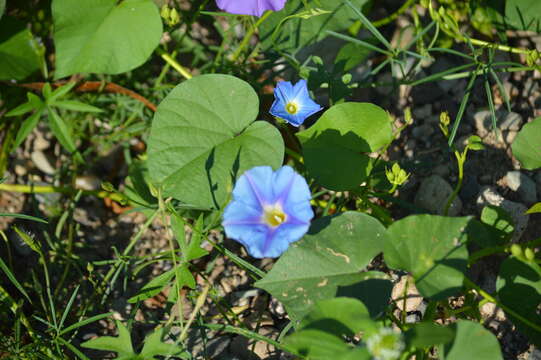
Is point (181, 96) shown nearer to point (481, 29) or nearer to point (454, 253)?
point (454, 253)

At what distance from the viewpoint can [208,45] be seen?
10.5 feet

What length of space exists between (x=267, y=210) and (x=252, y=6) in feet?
3.20

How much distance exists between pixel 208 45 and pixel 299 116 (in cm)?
121

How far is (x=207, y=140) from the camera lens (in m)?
2.19

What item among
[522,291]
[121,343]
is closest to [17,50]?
[121,343]

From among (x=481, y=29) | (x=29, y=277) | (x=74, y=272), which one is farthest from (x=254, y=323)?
(x=481, y=29)

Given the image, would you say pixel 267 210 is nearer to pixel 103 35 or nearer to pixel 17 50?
pixel 103 35

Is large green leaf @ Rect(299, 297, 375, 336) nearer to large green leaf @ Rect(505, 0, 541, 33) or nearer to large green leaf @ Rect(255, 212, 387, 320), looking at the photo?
large green leaf @ Rect(255, 212, 387, 320)

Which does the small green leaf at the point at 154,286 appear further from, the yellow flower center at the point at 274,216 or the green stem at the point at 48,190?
the green stem at the point at 48,190

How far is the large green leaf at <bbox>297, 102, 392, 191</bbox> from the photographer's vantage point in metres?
2.14

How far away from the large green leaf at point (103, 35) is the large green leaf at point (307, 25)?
21.3 inches

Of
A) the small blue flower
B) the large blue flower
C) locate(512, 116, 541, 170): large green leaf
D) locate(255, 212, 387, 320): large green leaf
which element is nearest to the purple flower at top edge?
the small blue flower

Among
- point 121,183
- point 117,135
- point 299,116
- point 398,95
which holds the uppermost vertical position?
point 299,116

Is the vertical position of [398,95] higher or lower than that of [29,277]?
higher
